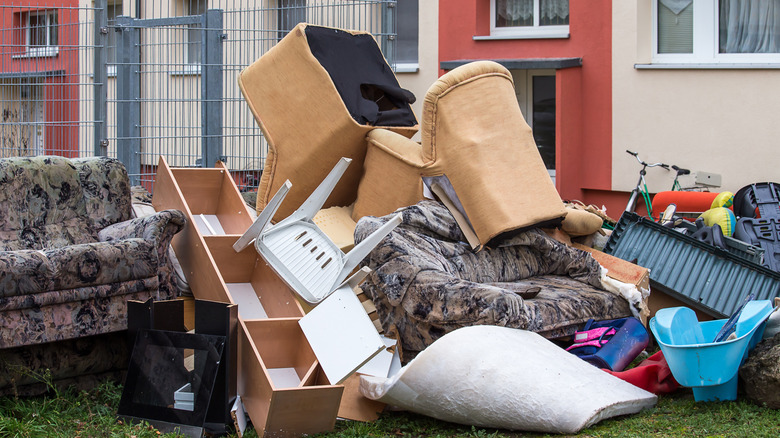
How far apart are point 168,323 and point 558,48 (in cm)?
581

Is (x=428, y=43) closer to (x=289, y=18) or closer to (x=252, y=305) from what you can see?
(x=289, y=18)

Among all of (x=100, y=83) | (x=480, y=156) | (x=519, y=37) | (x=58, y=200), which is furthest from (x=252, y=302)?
(x=519, y=37)

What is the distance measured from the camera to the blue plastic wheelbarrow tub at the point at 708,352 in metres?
3.36

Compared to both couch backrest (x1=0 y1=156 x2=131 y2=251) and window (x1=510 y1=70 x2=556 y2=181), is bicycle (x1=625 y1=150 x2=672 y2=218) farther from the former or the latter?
couch backrest (x1=0 y1=156 x2=131 y2=251)

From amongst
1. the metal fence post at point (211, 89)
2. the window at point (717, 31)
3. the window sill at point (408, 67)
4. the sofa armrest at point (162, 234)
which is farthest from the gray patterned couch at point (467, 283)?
the window sill at point (408, 67)

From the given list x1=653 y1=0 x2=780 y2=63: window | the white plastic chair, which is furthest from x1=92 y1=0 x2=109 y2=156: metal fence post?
x1=653 y1=0 x2=780 y2=63: window

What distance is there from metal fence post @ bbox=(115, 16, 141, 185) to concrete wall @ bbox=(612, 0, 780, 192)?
4.44 meters

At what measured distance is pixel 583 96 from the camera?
8117 millimetres

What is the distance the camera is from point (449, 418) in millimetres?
3271

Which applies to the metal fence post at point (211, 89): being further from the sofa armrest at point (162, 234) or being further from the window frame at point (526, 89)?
the window frame at point (526, 89)

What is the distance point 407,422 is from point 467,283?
0.75m

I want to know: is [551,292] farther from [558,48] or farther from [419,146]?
[558,48]

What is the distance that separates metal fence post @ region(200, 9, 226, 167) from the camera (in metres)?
6.40

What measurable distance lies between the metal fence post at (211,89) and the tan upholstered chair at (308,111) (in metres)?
1.31
